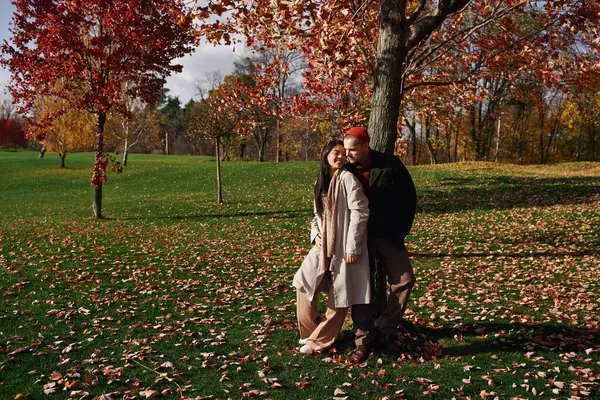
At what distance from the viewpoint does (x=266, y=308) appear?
296 inches

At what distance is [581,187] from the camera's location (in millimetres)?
20000

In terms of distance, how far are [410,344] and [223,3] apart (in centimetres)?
532

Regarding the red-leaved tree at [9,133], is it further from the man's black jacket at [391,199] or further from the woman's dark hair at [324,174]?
the man's black jacket at [391,199]

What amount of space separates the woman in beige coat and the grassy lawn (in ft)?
1.81

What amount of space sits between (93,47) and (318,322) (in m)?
14.3

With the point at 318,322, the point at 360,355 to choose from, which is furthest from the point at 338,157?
the point at 360,355

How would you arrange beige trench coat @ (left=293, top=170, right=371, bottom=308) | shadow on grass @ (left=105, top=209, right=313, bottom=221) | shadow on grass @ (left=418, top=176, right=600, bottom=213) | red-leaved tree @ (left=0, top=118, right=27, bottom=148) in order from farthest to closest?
1. red-leaved tree @ (left=0, top=118, right=27, bottom=148)
2. shadow on grass @ (left=105, top=209, right=313, bottom=221)
3. shadow on grass @ (left=418, top=176, right=600, bottom=213)
4. beige trench coat @ (left=293, top=170, right=371, bottom=308)

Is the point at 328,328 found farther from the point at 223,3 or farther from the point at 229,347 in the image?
the point at 223,3

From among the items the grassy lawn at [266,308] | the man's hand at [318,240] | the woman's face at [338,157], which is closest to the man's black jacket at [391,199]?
the woman's face at [338,157]

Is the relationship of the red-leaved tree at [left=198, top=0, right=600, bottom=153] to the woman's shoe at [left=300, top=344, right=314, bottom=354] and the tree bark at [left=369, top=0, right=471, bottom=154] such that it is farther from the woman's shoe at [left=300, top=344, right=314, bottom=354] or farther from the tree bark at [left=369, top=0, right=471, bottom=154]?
the woman's shoe at [left=300, top=344, right=314, bottom=354]

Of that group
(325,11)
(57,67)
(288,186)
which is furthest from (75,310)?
(288,186)

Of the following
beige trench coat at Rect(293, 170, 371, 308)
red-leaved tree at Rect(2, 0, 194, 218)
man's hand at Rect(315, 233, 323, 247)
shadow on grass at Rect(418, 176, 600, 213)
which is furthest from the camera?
shadow on grass at Rect(418, 176, 600, 213)

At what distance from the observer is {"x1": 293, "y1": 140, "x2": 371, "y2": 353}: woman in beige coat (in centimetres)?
502

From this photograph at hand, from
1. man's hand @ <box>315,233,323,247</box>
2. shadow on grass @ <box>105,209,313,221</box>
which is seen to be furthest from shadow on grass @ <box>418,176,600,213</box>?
man's hand @ <box>315,233,323,247</box>
